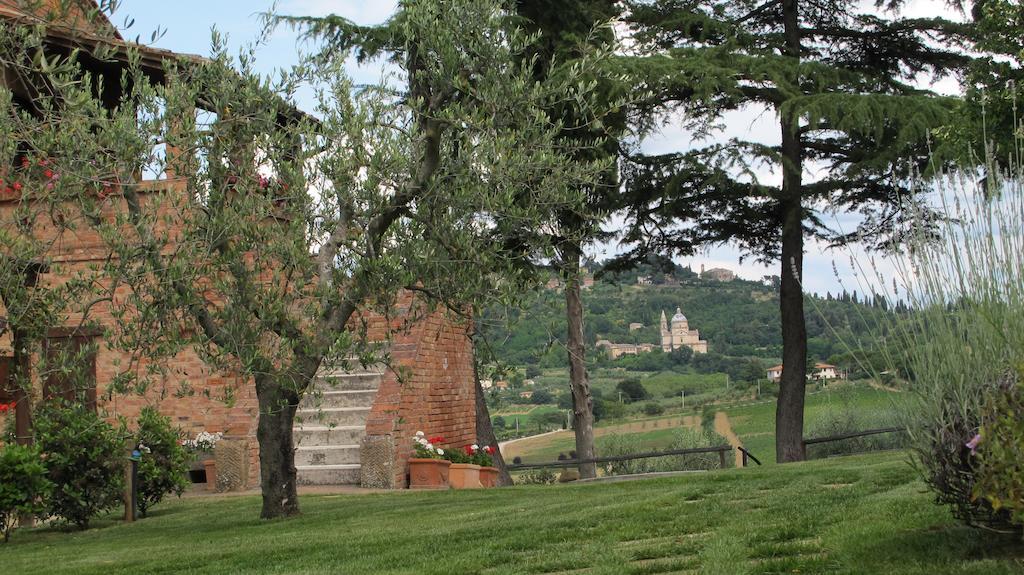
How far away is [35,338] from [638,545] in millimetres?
5759

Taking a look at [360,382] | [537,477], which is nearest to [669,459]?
[537,477]

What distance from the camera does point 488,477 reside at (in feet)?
50.4

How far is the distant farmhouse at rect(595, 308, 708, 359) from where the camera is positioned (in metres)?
44.2

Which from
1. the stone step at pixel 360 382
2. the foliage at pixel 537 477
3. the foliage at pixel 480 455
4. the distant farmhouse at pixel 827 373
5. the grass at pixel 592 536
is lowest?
the foliage at pixel 537 477

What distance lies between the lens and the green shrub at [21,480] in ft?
32.2

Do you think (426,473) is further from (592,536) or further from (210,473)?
(592,536)

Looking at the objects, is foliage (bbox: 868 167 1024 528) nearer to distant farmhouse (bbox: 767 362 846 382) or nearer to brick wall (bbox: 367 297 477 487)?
distant farmhouse (bbox: 767 362 846 382)

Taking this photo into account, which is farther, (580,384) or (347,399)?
(580,384)

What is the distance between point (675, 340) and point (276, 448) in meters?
38.6

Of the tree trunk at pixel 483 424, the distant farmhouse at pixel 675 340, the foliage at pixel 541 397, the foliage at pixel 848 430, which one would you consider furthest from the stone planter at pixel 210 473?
the distant farmhouse at pixel 675 340

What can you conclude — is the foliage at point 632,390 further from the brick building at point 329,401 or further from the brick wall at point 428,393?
the brick building at point 329,401

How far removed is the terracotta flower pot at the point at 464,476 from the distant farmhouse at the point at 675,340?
2893 centimetres

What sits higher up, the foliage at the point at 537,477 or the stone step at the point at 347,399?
the stone step at the point at 347,399

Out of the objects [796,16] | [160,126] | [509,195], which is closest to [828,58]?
[796,16]
